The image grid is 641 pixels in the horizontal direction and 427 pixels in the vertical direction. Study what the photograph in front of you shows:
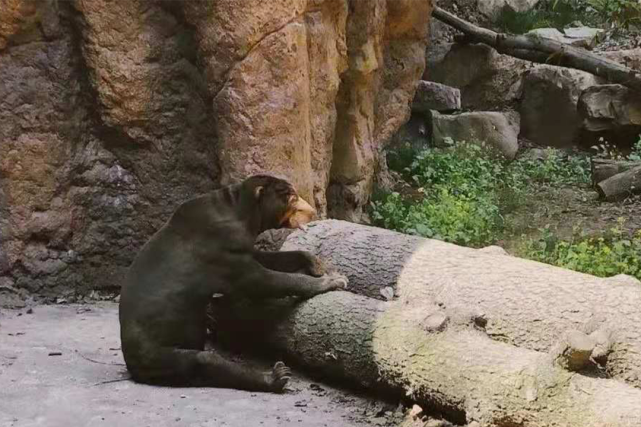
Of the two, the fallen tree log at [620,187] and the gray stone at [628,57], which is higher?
the gray stone at [628,57]

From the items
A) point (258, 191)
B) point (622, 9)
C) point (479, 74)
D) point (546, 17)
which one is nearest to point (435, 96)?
point (479, 74)

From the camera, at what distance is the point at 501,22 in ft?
53.7

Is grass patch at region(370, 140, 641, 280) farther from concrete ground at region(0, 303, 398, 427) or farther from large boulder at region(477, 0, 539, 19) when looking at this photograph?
concrete ground at region(0, 303, 398, 427)

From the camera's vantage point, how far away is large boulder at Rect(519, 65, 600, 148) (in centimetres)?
1479

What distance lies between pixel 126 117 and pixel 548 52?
7.90 metres

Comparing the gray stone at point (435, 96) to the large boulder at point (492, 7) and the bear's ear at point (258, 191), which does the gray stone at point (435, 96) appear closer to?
the large boulder at point (492, 7)

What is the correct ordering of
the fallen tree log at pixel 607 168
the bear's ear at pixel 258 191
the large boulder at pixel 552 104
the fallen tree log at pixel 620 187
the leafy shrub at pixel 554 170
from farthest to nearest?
the large boulder at pixel 552 104 → the leafy shrub at pixel 554 170 → the fallen tree log at pixel 607 168 → the fallen tree log at pixel 620 187 → the bear's ear at pixel 258 191

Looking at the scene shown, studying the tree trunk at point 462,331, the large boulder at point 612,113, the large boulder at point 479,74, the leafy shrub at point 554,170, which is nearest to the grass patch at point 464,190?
the leafy shrub at point 554,170

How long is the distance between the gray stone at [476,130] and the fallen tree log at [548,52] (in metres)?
1.07

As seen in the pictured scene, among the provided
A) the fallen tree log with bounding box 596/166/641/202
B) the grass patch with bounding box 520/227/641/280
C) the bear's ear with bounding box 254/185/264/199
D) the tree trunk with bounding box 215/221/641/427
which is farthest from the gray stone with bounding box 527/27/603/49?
the bear's ear with bounding box 254/185/264/199

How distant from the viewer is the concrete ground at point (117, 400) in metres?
5.03

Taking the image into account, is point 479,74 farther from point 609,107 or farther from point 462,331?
point 462,331

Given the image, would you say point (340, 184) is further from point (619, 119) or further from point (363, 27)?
point (619, 119)

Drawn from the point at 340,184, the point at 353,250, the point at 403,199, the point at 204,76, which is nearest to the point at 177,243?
the point at 353,250
